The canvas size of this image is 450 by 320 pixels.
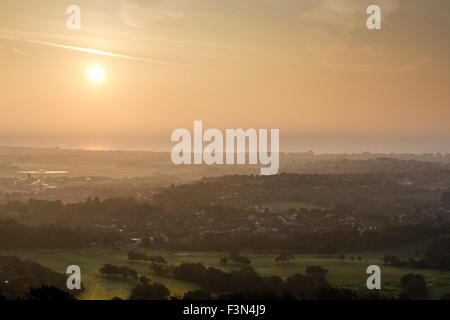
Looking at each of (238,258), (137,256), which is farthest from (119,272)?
(238,258)

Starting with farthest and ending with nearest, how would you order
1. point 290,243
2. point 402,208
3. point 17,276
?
point 402,208
point 290,243
point 17,276

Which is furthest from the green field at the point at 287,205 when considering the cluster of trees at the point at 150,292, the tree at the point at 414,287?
the cluster of trees at the point at 150,292

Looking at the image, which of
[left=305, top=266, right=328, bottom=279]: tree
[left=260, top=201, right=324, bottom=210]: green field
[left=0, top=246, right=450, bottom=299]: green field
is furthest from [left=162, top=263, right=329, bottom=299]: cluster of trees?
[left=260, top=201, right=324, bottom=210]: green field

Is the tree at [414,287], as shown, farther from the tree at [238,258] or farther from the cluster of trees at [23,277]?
the cluster of trees at [23,277]

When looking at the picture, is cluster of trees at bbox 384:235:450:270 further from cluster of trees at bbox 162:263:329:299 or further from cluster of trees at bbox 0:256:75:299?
cluster of trees at bbox 0:256:75:299
